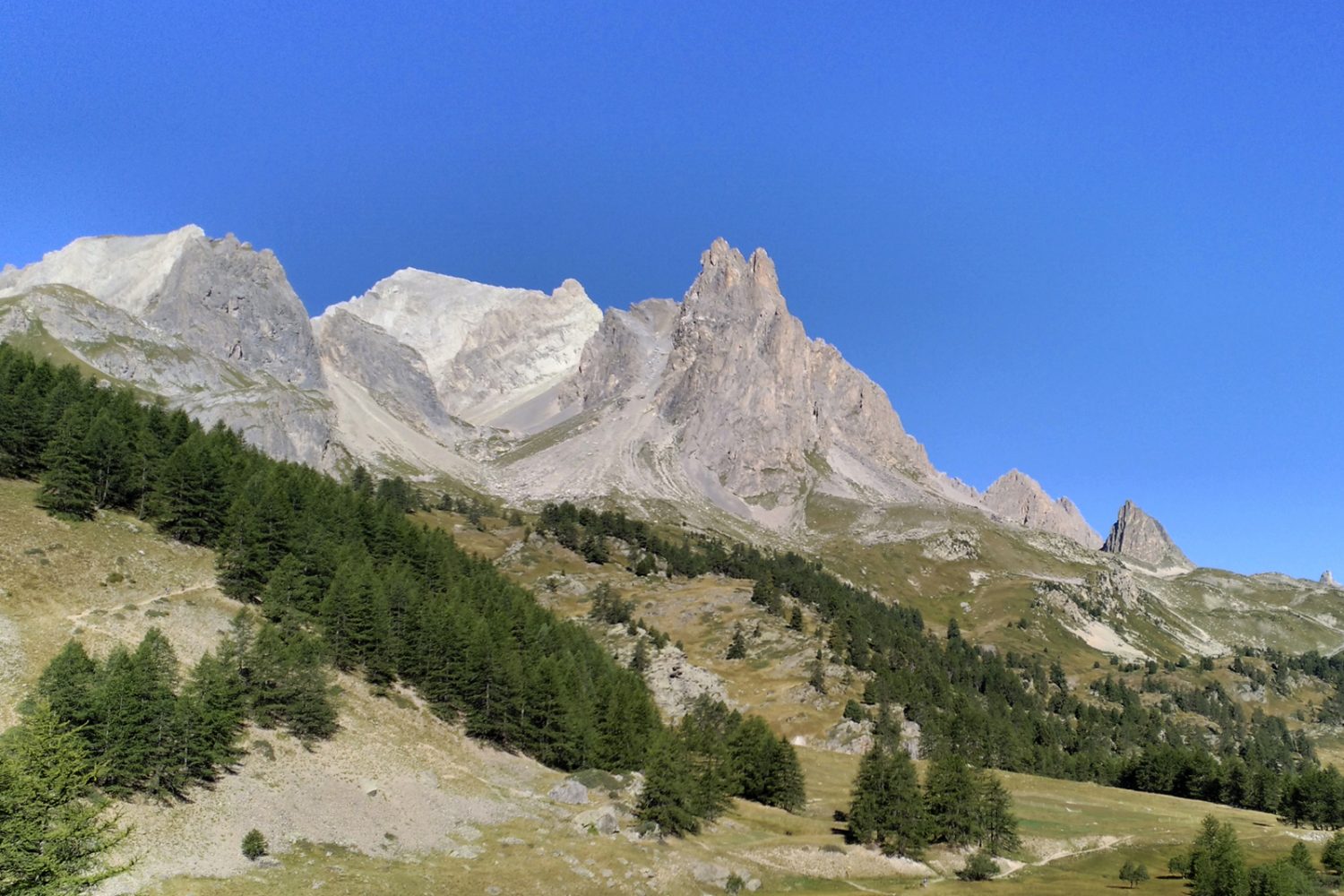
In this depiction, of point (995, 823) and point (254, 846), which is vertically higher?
point (995, 823)

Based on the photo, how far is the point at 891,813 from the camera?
80.1m

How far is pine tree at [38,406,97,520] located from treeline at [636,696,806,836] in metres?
61.0

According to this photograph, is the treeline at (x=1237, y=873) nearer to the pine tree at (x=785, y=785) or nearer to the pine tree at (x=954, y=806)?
the pine tree at (x=954, y=806)

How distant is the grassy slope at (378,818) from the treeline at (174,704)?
1942mm

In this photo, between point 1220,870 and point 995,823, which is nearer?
point 1220,870

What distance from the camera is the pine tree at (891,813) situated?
79.4 m

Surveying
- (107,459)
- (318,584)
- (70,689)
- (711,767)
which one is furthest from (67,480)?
(711,767)

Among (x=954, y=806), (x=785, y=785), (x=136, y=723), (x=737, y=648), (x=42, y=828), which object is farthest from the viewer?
(x=737, y=648)

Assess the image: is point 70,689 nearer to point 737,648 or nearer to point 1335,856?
point 1335,856

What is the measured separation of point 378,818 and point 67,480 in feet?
163

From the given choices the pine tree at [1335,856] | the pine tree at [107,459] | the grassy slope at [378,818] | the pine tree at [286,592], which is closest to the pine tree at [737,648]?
the grassy slope at [378,818]

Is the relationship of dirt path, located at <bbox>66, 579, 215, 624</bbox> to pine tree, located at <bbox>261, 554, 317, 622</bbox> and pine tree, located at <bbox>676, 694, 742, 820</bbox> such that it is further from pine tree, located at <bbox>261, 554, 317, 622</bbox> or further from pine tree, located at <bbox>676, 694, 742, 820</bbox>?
pine tree, located at <bbox>676, 694, 742, 820</bbox>

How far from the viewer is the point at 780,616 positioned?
185 m

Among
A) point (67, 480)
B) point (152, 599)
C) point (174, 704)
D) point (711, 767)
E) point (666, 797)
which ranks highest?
point (67, 480)
